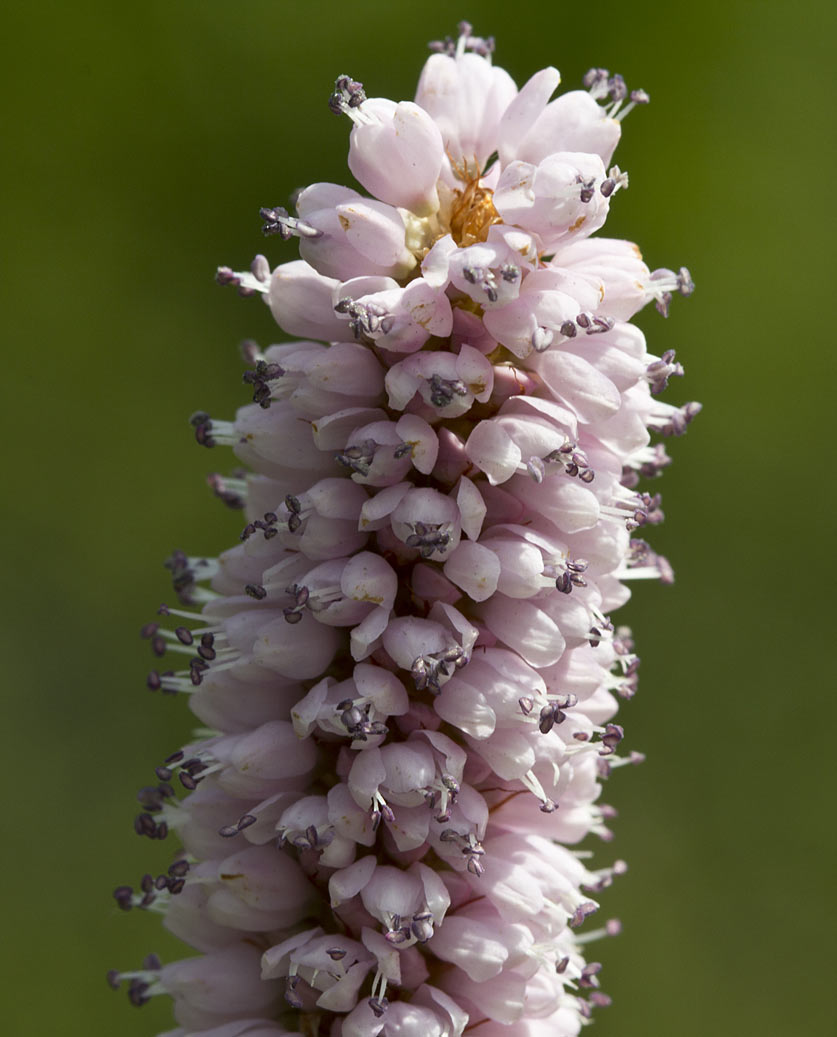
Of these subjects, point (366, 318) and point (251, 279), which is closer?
point (366, 318)

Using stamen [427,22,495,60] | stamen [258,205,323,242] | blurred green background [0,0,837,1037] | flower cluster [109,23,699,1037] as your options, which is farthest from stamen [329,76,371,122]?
blurred green background [0,0,837,1037]

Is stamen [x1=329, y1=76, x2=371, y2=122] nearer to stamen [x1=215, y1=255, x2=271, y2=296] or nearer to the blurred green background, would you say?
stamen [x1=215, y1=255, x2=271, y2=296]

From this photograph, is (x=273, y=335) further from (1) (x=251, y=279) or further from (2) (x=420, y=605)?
(2) (x=420, y=605)

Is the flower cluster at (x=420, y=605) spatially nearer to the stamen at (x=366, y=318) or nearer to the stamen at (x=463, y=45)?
the stamen at (x=366, y=318)

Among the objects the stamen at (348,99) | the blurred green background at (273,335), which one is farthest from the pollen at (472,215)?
the blurred green background at (273,335)

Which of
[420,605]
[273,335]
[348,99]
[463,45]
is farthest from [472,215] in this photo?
[273,335]

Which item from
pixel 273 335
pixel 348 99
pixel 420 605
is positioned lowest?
pixel 420 605

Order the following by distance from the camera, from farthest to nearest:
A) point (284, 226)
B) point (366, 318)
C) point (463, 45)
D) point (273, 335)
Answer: point (273, 335) < point (463, 45) < point (284, 226) < point (366, 318)
